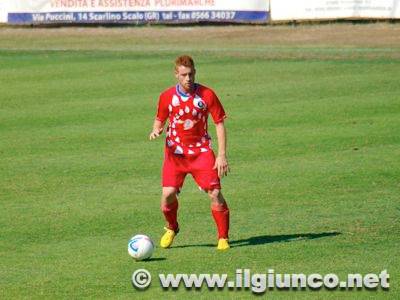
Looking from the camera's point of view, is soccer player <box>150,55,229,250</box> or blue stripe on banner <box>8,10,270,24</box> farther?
blue stripe on banner <box>8,10,270,24</box>

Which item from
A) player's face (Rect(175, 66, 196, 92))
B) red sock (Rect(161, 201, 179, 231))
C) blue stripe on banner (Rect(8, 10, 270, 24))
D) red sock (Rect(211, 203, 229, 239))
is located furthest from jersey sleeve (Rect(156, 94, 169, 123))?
blue stripe on banner (Rect(8, 10, 270, 24))

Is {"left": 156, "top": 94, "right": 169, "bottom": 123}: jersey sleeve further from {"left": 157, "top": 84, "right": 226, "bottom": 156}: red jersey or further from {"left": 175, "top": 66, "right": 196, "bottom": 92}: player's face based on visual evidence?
{"left": 175, "top": 66, "right": 196, "bottom": 92}: player's face

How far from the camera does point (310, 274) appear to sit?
1038 centimetres

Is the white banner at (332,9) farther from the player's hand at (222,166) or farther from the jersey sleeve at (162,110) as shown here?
the player's hand at (222,166)

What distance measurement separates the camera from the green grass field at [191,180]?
35.9 ft

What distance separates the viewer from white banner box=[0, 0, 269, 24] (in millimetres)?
36031

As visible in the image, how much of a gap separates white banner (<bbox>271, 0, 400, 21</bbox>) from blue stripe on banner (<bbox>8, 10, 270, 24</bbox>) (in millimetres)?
655

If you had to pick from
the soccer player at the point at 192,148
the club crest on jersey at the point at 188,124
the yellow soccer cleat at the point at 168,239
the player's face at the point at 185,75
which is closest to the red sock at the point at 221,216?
the soccer player at the point at 192,148

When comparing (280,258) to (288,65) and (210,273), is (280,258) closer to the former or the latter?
(210,273)

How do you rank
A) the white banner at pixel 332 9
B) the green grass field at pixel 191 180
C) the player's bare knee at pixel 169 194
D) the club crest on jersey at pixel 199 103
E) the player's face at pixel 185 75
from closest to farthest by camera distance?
the green grass field at pixel 191 180, the player's face at pixel 185 75, the club crest on jersey at pixel 199 103, the player's bare knee at pixel 169 194, the white banner at pixel 332 9

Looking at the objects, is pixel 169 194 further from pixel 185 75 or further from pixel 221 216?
pixel 185 75

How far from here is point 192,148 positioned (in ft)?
38.5

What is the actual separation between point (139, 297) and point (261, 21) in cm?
2668

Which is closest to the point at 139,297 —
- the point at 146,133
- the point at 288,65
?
the point at 146,133
